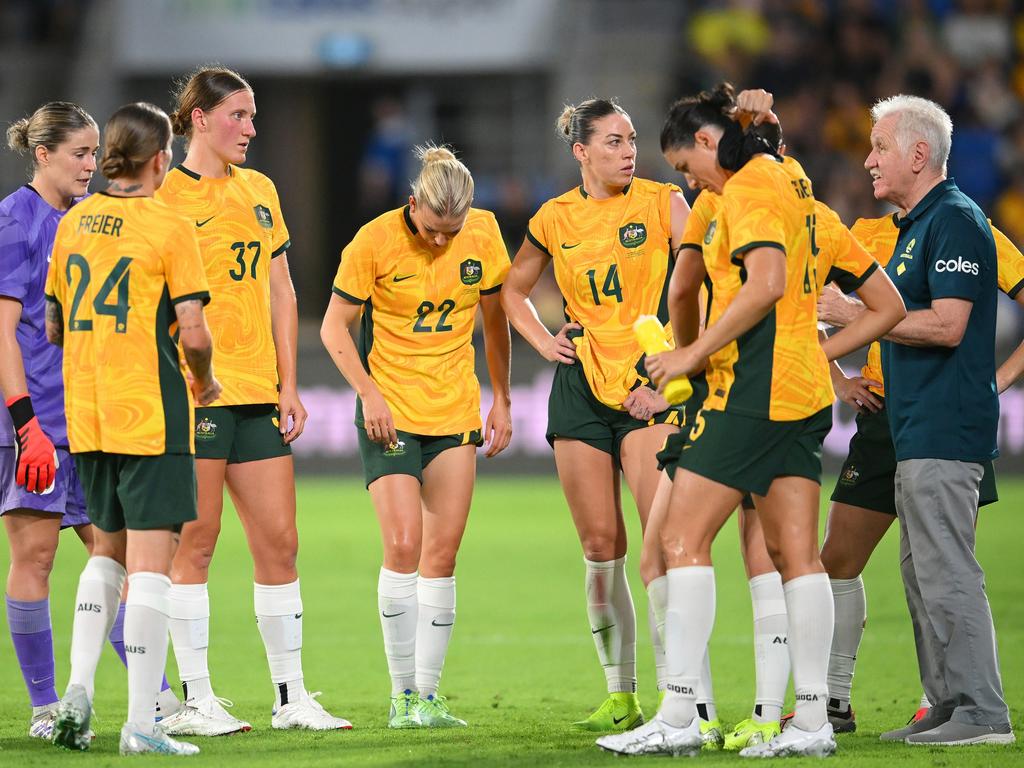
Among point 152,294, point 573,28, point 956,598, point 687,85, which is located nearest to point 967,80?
point 687,85

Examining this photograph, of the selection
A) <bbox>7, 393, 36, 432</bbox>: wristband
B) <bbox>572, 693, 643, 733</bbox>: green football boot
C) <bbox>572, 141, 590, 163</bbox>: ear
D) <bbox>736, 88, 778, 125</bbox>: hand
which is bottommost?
<bbox>572, 693, 643, 733</bbox>: green football boot

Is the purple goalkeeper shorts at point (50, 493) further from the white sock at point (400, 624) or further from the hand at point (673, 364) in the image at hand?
the hand at point (673, 364)

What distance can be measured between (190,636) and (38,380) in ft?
3.79

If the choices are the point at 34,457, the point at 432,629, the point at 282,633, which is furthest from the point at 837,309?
the point at 34,457

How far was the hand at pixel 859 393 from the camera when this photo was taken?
5887 millimetres

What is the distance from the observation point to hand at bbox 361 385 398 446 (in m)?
5.86

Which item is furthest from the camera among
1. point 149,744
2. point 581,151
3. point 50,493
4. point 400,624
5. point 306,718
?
point 581,151

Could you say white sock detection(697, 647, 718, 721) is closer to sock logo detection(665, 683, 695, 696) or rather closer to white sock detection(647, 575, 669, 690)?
white sock detection(647, 575, 669, 690)

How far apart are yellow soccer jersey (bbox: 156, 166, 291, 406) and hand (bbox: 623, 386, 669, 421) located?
1.42m

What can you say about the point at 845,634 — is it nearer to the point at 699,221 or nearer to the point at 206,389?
the point at 699,221

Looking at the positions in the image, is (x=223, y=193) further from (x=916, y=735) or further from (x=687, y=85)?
(x=687, y=85)

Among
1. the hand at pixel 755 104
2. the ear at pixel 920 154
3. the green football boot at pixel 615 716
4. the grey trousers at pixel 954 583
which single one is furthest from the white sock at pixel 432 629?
the ear at pixel 920 154

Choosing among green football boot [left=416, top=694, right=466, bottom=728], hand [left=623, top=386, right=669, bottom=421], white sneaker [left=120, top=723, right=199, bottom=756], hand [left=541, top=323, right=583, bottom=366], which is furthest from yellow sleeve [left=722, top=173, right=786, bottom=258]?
white sneaker [left=120, top=723, right=199, bottom=756]

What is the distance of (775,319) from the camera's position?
16.1ft
